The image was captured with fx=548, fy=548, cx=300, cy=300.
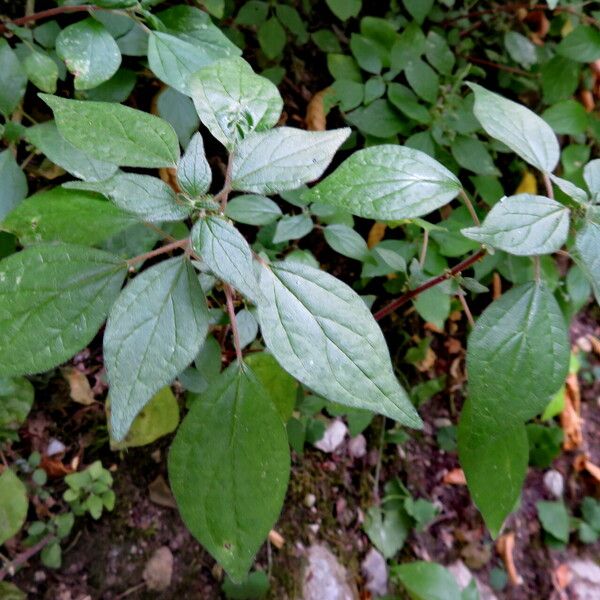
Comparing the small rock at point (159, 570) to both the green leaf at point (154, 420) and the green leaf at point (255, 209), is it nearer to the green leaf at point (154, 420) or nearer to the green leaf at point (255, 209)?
the green leaf at point (154, 420)

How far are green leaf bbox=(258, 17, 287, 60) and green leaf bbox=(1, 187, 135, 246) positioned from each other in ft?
2.62

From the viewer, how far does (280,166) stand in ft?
2.55

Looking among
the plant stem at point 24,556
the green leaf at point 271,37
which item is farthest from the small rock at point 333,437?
the green leaf at point 271,37

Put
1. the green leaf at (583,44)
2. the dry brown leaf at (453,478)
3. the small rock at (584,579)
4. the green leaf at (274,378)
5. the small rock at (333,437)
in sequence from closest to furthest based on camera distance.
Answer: the green leaf at (274,378) → the green leaf at (583,44) → the small rock at (333,437) → the dry brown leaf at (453,478) → the small rock at (584,579)

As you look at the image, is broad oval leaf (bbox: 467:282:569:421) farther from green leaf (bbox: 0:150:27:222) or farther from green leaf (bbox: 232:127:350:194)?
green leaf (bbox: 0:150:27:222)

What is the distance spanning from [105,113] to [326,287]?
40cm

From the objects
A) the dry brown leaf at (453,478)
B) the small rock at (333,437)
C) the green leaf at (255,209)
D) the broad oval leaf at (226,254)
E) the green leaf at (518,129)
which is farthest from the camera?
the dry brown leaf at (453,478)

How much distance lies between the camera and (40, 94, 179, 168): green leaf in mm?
764

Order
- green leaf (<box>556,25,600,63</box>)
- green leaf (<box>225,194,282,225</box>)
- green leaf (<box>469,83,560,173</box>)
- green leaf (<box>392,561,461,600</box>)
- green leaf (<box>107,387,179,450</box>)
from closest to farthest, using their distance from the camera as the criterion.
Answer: green leaf (<box>469,83,560,173</box>) < green leaf (<box>225,194,282,225</box>) < green leaf (<box>107,387,179,450</box>) < green leaf (<box>392,561,461,600</box>) < green leaf (<box>556,25,600,63</box>)

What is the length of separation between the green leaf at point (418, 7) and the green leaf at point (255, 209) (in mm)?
818

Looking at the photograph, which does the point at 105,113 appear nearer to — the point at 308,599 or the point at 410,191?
the point at 410,191

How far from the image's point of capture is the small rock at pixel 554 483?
77.7 inches

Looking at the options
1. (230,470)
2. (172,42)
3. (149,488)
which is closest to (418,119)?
(172,42)

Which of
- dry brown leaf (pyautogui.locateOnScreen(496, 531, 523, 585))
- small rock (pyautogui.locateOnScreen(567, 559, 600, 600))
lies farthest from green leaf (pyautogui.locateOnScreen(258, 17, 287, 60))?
small rock (pyautogui.locateOnScreen(567, 559, 600, 600))
